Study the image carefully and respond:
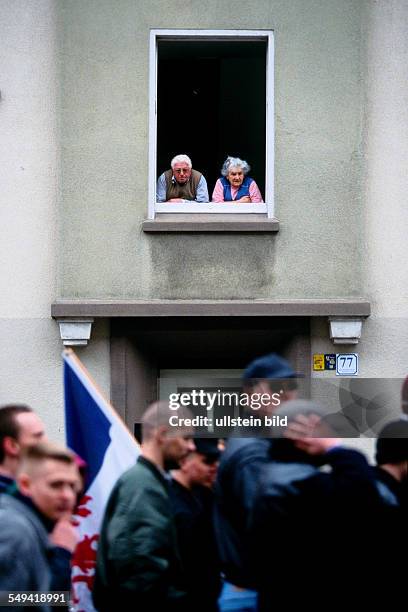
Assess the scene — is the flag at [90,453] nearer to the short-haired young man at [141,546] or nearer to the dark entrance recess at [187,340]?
the short-haired young man at [141,546]

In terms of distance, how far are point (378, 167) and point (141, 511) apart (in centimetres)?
498

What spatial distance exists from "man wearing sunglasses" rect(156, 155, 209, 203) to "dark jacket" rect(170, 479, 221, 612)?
4657 millimetres

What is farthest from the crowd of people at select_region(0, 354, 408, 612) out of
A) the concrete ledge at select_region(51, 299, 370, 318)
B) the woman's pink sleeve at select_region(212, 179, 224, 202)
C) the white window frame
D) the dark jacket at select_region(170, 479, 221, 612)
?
the woman's pink sleeve at select_region(212, 179, 224, 202)

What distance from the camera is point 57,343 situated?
8367 mm

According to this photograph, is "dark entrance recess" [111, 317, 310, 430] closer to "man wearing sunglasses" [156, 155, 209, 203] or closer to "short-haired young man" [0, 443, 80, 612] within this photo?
"man wearing sunglasses" [156, 155, 209, 203]

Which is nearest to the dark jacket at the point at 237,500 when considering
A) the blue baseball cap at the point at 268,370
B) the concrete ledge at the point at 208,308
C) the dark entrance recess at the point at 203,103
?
the blue baseball cap at the point at 268,370

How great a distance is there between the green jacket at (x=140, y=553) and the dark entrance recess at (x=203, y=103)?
482 cm

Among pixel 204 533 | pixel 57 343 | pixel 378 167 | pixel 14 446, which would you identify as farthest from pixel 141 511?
pixel 378 167

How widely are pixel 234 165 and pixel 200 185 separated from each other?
0.30 meters

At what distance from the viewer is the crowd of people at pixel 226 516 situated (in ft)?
12.7

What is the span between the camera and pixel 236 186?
8.62 m

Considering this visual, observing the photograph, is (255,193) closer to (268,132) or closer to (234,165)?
(234,165)

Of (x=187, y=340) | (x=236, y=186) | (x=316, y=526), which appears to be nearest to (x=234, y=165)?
(x=236, y=186)

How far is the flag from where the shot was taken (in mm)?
4363
